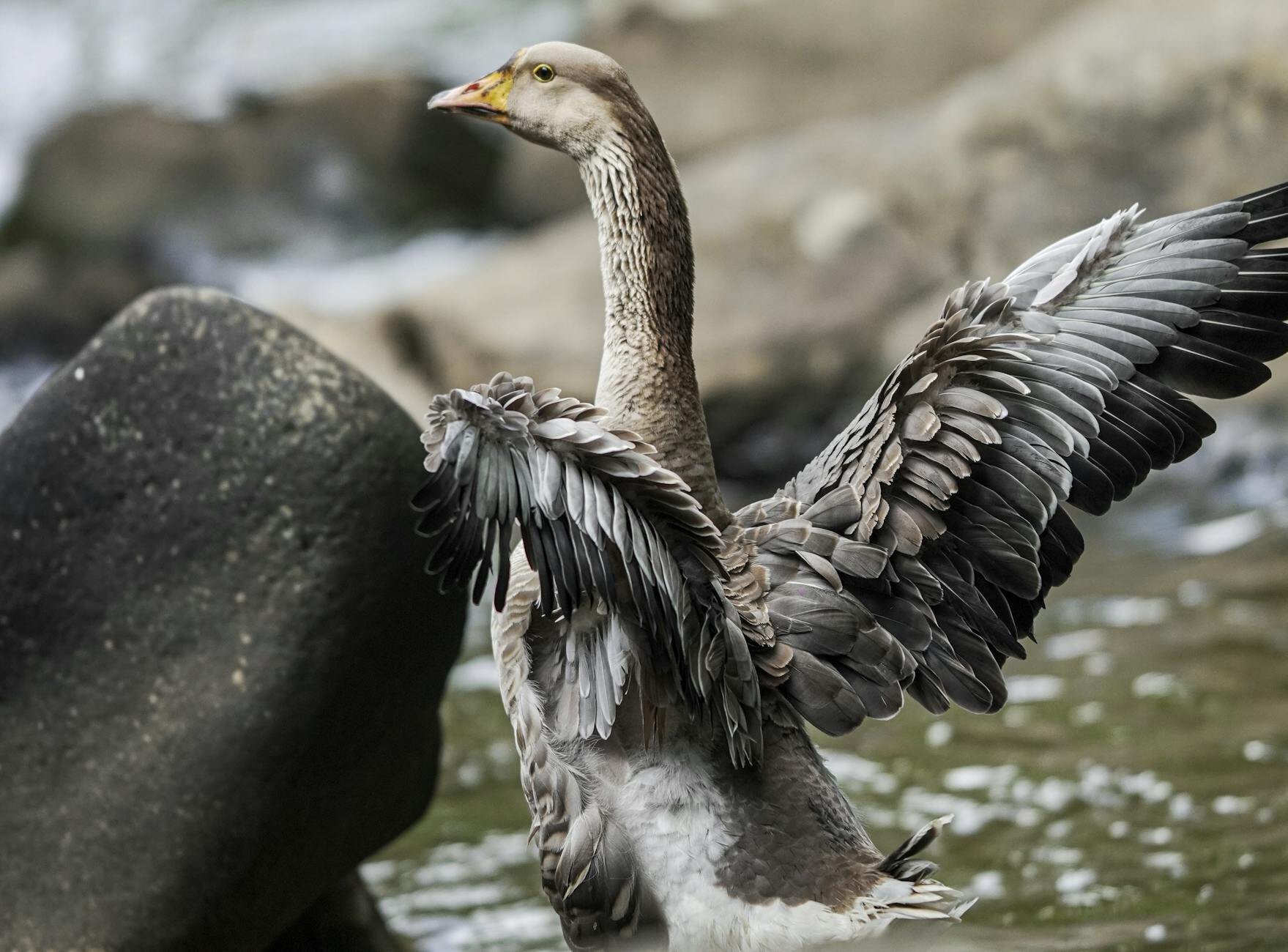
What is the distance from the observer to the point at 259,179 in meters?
15.9

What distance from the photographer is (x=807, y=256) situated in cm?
1073

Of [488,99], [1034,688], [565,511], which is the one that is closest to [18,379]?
[1034,688]

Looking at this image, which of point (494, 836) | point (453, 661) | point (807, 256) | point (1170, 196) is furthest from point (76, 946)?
point (1170, 196)

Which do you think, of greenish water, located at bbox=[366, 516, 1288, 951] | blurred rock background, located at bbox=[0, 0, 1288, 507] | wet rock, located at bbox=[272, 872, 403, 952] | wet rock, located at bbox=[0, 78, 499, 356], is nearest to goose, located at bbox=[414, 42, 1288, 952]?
greenish water, located at bbox=[366, 516, 1288, 951]

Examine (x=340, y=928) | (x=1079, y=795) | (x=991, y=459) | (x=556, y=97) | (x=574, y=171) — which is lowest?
(x=1079, y=795)

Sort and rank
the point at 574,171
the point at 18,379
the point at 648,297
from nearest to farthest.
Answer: the point at 648,297 < the point at 18,379 < the point at 574,171

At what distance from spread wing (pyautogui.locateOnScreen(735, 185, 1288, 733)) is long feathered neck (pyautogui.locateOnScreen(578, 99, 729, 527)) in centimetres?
28

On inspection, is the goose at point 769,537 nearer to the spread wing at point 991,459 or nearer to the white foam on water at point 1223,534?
the spread wing at point 991,459

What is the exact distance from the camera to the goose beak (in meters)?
3.99

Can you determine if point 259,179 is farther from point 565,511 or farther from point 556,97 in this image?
point 565,511

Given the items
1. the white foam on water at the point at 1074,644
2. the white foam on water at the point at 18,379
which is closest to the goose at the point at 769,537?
the white foam on water at the point at 1074,644

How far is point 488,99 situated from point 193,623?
173 cm

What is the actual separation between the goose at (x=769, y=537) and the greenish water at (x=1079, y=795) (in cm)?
76

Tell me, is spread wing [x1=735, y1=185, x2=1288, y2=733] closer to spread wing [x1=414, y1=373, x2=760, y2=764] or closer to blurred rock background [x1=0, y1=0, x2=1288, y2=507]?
spread wing [x1=414, y1=373, x2=760, y2=764]
